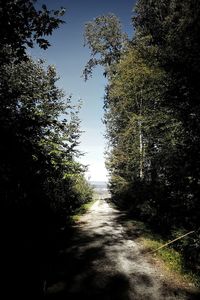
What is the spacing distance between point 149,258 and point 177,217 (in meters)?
2.50

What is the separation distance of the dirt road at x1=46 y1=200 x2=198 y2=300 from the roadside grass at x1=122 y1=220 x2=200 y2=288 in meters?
0.49

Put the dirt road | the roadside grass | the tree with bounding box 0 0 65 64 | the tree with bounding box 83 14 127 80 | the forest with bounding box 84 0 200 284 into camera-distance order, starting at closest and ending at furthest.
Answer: the tree with bounding box 0 0 65 64, the dirt road, the roadside grass, the forest with bounding box 84 0 200 284, the tree with bounding box 83 14 127 80

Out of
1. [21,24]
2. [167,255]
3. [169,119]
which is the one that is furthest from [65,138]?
[21,24]

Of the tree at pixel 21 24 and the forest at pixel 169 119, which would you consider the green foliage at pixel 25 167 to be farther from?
the forest at pixel 169 119

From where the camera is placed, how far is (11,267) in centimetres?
792

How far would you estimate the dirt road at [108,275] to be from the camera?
7159 mm

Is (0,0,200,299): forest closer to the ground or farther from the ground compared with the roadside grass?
farther from the ground

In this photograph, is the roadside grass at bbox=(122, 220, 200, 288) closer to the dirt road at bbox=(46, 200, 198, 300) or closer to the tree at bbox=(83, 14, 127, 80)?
the dirt road at bbox=(46, 200, 198, 300)

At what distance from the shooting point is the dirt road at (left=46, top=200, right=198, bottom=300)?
7.16m

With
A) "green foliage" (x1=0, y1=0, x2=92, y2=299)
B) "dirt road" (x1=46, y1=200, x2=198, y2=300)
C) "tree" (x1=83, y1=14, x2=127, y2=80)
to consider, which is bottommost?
"dirt road" (x1=46, y1=200, x2=198, y2=300)

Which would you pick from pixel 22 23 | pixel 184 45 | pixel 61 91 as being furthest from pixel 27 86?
pixel 22 23

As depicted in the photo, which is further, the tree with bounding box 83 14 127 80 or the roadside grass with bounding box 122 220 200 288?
the tree with bounding box 83 14 127 80

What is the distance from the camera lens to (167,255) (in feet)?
34.8

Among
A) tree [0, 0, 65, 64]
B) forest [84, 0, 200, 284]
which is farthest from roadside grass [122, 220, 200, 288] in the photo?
tree [0, 0, 65, 64]
